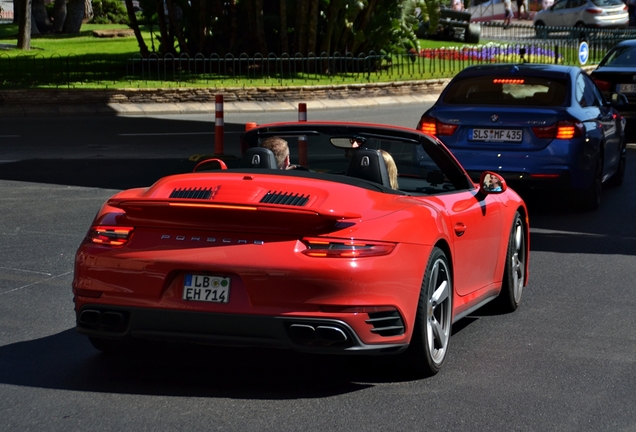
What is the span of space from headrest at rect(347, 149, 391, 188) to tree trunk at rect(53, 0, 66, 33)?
43918mm

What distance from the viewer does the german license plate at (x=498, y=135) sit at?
12016mm

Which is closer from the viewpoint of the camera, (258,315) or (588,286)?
(258,315)

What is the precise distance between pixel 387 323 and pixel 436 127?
7.02 meters

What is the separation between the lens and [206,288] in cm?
545

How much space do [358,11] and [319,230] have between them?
87.2 feet

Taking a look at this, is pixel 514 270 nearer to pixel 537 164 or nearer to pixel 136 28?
pixel 537 164

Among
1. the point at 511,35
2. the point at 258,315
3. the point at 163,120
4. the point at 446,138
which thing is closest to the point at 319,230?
the point at 258,315

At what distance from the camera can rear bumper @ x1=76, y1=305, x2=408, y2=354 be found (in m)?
5.38

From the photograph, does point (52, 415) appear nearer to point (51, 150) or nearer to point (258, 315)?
point (258, 315)

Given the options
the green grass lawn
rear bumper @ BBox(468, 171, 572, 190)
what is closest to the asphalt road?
rear bumper @ BBox(468, 171, 572, 190)

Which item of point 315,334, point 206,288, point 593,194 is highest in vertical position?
point 206,288

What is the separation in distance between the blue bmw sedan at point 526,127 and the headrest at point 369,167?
19.4ft

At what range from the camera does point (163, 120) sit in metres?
23.7

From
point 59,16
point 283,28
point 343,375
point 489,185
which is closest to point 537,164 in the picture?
point 489,185
